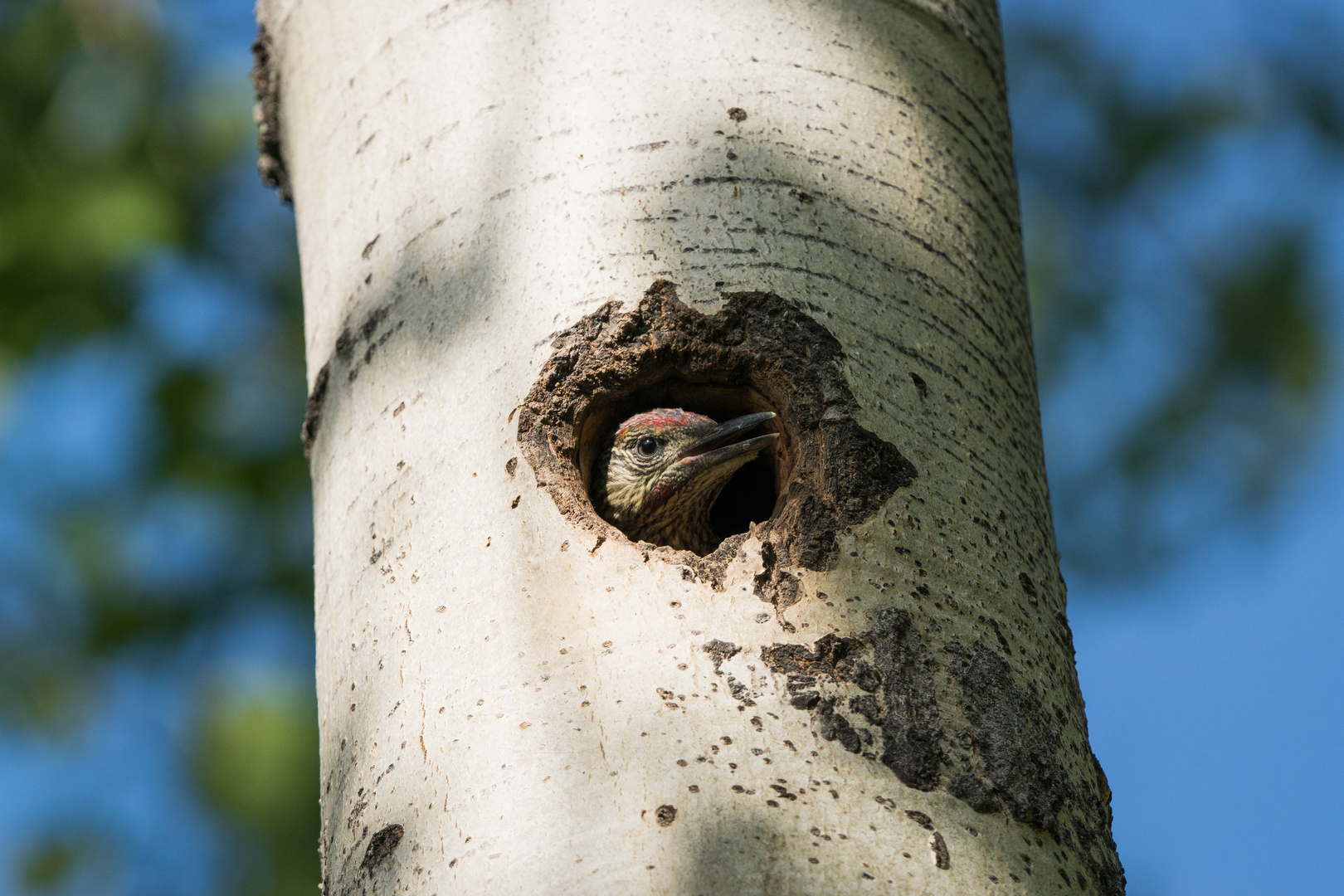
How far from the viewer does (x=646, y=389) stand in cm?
271

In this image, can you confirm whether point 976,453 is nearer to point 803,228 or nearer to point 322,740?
point 803,228

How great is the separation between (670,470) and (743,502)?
86 cm

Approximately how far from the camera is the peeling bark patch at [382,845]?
6.03ft

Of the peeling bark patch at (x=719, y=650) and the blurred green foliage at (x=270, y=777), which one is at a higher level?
the peeling bark patch at (x=719, y=650)

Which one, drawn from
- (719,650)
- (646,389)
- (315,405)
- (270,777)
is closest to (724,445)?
(646,389)

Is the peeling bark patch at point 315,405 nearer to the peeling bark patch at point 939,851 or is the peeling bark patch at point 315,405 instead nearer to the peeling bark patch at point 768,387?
the peeling bark patch at point 768,387

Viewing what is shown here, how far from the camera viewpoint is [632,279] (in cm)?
212

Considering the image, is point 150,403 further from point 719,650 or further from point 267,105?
point 719,650

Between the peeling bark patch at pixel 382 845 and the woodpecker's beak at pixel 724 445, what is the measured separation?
1500mm

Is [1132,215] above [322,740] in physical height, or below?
above

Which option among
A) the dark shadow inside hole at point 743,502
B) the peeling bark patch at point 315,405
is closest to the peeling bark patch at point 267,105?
the peeling bark patch at point 315,405

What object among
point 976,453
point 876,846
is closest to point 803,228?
point 976,453

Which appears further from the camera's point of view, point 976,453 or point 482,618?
point 976,453

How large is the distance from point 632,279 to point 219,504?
3278 mm
